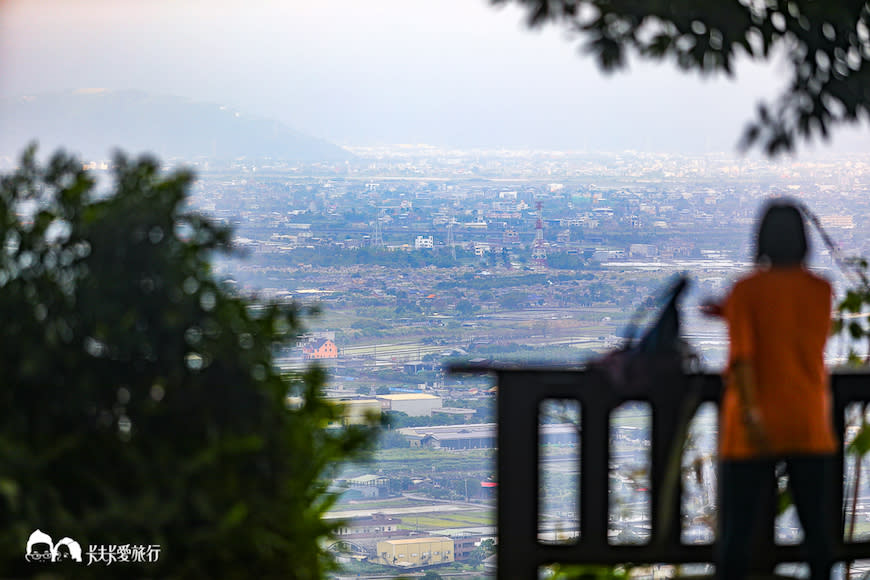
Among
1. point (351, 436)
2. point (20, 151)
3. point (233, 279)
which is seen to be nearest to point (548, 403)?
point (351, 436)

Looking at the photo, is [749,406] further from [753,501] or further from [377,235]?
[377,235]

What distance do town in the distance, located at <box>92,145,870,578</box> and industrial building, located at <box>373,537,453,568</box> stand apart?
0.01 metres

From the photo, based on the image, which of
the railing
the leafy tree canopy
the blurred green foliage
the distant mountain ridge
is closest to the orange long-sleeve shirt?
the railing

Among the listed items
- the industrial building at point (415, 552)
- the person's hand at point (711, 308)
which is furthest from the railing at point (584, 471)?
the industrial building at point (415, 552)

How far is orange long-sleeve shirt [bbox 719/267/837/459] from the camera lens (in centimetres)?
228

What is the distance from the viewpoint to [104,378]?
7.65ft

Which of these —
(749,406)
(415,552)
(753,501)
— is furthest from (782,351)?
(415,552)

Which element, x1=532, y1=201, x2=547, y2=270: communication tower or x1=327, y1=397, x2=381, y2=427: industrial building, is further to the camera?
x1=532, y1=201, x2=547, y2=270: communication tower

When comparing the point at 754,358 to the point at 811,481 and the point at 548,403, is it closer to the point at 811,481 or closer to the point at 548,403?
the point at 811,481

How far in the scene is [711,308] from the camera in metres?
2.43

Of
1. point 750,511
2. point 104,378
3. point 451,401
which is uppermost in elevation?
point 104,378

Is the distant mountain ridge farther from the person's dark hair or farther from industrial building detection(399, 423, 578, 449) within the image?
the person's dark hair

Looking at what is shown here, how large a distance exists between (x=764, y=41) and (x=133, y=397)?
220cm

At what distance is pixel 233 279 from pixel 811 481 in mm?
1566
